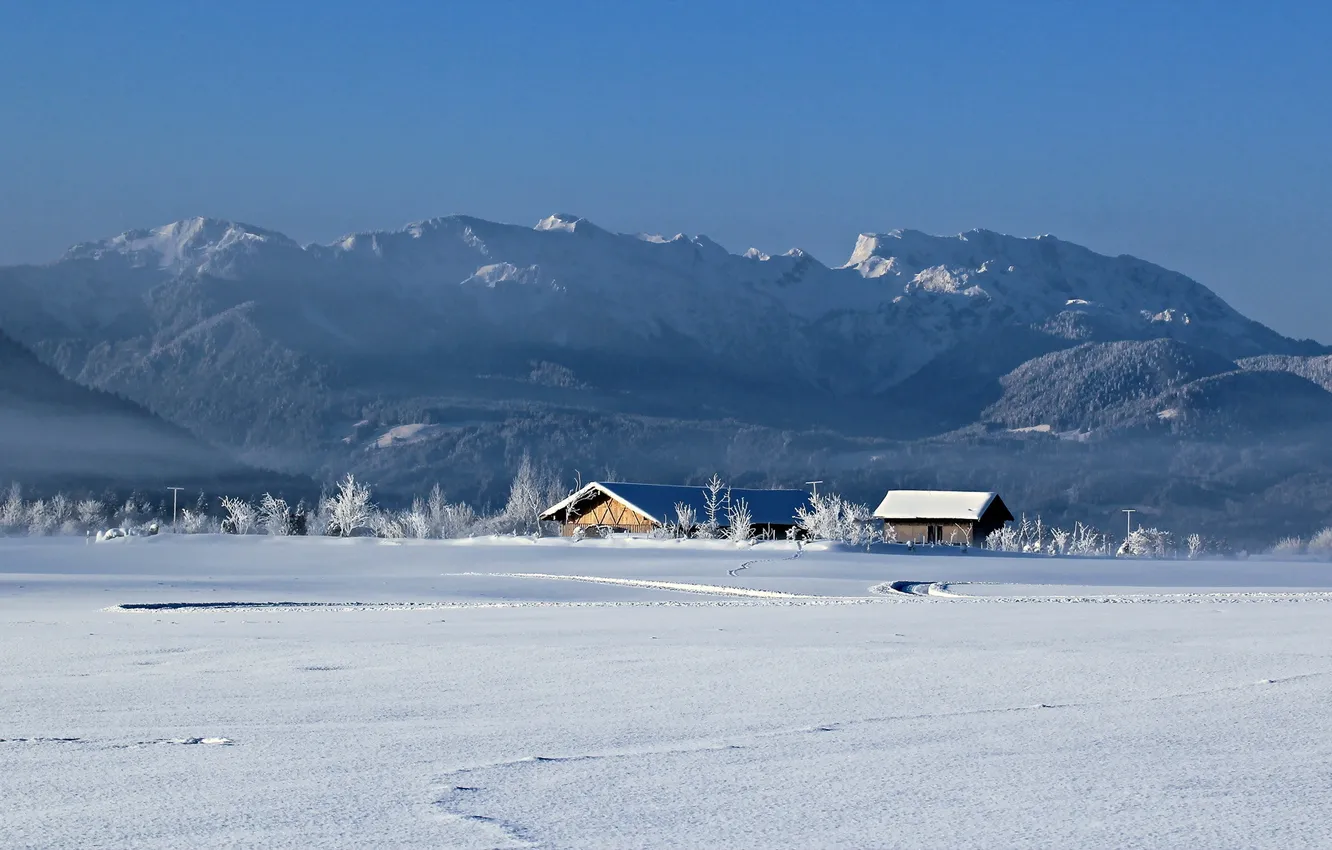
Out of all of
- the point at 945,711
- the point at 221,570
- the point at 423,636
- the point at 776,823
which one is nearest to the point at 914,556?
the point at 221,570

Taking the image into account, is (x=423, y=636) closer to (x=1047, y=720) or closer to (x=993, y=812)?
(x=1047, y=720)

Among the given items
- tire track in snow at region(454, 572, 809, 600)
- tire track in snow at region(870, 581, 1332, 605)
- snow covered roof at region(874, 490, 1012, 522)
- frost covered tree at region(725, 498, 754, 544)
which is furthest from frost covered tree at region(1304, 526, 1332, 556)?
tire track in snow at region(870, 581, 1332, 605)

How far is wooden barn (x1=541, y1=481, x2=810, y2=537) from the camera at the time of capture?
97.6m

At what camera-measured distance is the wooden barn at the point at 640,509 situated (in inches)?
3844

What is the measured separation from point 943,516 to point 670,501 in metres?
17.4

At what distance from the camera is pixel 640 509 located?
97.2 metres

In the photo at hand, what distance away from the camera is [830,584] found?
156 feet

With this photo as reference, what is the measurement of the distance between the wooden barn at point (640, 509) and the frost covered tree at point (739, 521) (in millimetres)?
602

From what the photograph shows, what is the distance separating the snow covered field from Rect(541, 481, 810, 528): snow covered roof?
230 feet

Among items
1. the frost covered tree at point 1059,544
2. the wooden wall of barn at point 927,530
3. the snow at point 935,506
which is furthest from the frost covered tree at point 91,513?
the frost covered tree at point 1059,544

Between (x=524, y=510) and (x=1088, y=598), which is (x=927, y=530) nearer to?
(x=524, y=510)

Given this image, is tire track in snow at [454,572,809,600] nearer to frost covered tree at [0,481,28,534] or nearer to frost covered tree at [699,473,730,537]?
frost covered tree at [699,473,730,537]

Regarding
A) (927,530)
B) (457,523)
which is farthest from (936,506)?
(457,523)

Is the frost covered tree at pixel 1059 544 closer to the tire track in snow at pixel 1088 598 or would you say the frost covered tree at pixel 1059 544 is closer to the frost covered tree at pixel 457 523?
the frost covered tree at pixel 457 523
